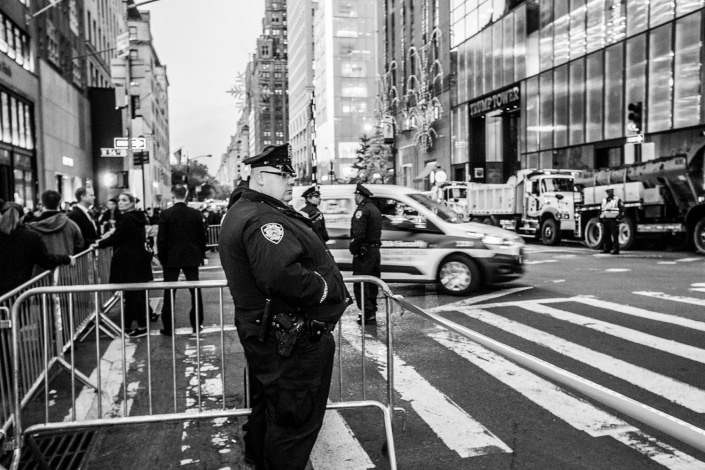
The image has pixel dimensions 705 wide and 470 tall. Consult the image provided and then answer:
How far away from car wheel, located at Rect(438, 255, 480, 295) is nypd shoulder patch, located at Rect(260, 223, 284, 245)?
7.84 meters

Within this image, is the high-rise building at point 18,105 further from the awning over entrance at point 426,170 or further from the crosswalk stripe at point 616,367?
the awning over entrance at point 426,170

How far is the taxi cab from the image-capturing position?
10.4 metres

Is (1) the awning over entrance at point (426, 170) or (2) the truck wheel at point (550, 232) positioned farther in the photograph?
(1) the awning over entrance at point (426, 170)

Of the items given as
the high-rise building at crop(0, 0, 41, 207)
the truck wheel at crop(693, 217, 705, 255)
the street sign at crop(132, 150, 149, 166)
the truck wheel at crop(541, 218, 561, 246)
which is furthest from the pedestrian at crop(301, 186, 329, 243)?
the high-rise building at crop(0, 0, 41, 207)

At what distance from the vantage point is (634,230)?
19.2m

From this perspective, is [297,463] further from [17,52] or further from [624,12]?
[624,12]

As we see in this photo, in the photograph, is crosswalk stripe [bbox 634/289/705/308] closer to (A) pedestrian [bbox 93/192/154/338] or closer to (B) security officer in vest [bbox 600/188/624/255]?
(B) security officer in vest [bbox 600/188/624/255]

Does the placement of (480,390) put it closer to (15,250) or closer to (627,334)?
(627,334)

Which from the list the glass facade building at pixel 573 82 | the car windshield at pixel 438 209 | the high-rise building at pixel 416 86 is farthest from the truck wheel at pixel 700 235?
the high-rise building at pixel 416 86

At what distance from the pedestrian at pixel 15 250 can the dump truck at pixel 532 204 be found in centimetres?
1943

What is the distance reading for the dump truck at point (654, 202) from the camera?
1766cm

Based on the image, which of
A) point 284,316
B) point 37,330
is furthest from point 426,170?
point 284,316

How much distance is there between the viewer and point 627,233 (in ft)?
63.6

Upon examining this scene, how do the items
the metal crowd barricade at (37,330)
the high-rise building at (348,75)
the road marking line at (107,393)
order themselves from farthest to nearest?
the high-rise building at (348,75) → the road marking line at (107,393) → the metal crowd barricade at (37,330)
